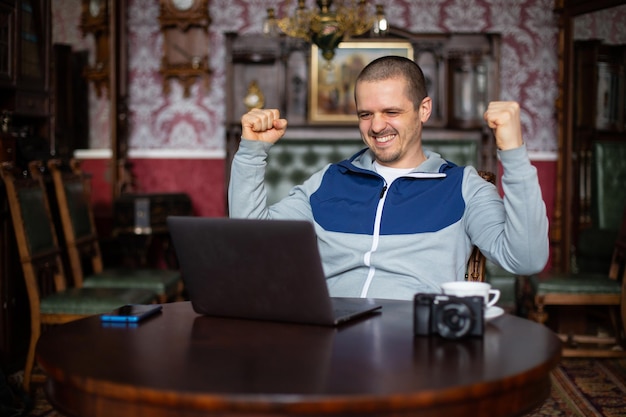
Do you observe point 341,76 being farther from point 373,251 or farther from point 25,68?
point 373,251

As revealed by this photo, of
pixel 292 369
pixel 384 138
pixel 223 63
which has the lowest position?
pixel 292 369

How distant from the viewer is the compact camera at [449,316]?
1612 millimetres

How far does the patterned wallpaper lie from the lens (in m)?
6.38

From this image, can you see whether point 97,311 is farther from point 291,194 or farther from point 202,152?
point 202,152

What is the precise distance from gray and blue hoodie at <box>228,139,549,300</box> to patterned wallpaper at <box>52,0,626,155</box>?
4141 mm

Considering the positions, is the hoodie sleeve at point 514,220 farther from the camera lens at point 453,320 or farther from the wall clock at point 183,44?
the wall clock at point 183,44

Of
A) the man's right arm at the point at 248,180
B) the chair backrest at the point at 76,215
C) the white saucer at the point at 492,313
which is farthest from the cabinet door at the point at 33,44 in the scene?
the white saucer at the point at 492,313

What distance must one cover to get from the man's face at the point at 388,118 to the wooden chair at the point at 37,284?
6.25 feet

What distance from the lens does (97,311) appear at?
3.86 metres

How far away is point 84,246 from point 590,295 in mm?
2900

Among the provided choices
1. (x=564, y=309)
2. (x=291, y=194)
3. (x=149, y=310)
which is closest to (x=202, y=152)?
(x=564, y=309)

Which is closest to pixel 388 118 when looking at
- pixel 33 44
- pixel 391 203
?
pixel 391 203

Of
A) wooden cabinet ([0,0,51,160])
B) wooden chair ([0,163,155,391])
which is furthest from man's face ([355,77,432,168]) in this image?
wooden cabinet ([0,0,51,160])

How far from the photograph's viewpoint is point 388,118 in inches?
95.7
